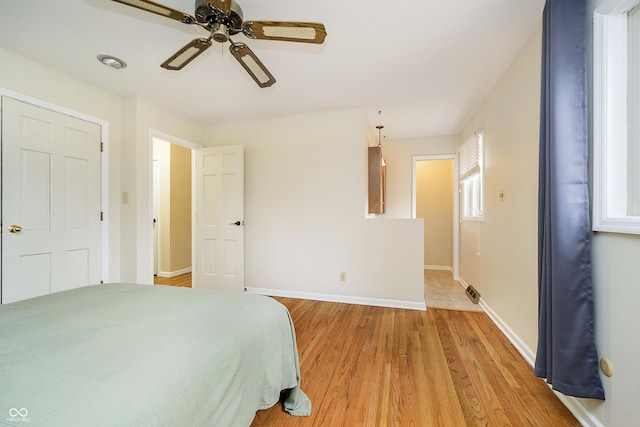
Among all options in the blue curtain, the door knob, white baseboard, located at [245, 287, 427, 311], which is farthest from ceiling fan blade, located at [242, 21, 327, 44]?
white baseboard, located at [245, 287, 427, 311]

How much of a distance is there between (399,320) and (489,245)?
4.14 feet

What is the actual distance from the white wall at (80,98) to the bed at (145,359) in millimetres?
1630

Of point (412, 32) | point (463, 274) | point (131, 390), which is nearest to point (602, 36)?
point (412, 32)

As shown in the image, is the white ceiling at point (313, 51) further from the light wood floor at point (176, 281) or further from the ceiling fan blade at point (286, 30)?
the light wood floor at point (176, 281)

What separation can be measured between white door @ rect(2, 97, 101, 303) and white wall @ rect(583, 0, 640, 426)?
4033 millimetres

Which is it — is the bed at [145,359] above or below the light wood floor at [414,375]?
above

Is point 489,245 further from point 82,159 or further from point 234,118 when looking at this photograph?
point 82,159

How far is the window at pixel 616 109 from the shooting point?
1.23m

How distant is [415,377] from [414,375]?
0.02 metres

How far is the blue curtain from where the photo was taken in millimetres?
1324

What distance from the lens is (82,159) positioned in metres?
2.67

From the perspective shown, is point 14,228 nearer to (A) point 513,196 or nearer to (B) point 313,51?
(B) point 313,51

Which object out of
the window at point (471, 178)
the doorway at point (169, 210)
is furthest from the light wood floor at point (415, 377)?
the doorway at point (169, 210)

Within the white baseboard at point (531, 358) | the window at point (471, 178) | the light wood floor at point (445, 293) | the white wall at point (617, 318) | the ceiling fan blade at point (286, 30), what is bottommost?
the light wood floor at point (445, 293)
